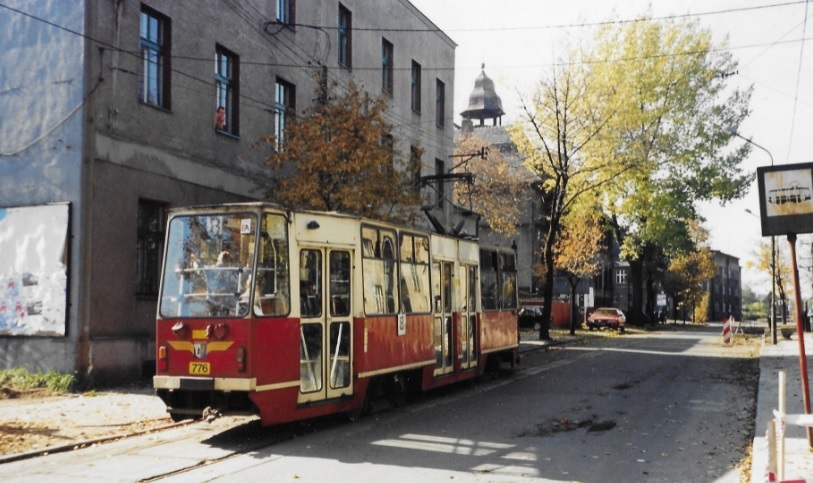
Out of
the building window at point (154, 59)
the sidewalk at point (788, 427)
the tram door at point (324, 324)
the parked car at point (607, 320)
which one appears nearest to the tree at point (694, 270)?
the parked car at point (607, 320)

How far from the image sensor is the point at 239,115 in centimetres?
2100

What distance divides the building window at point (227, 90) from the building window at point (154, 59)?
2.06 m

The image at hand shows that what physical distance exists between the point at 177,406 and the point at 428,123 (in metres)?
25.1

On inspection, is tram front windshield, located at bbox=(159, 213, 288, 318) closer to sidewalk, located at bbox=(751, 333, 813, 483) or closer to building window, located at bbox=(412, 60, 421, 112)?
sidewalk, located at bbox=(751, 333, 813, 483)

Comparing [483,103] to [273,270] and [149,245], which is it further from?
[273,270]

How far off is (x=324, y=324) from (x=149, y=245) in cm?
775

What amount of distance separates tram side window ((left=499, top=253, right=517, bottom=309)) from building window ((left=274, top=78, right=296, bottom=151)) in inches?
284

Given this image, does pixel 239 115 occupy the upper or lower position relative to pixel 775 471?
upper

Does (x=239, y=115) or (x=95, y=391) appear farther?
(x=239, y=115)

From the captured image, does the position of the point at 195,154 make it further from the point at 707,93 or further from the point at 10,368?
the point at 707,93

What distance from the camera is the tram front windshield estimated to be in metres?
10.4

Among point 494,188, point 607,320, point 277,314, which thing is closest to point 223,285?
point 277,314

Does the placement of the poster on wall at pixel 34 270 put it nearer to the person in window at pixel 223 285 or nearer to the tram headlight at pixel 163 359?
the tram headlight at pixel 163 359

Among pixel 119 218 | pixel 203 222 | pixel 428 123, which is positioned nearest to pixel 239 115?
pixel 119 218
